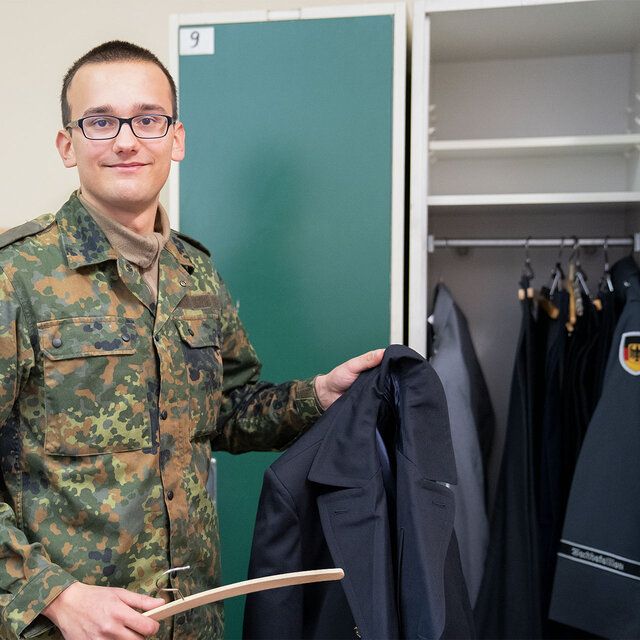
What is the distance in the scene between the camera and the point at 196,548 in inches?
54.0

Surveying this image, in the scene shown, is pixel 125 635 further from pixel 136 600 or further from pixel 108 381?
pixel 108 381

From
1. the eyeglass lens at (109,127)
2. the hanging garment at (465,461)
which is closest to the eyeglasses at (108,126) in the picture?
the eyeglass lens at (109,127)

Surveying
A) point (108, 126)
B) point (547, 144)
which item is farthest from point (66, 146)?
point (547, 144)

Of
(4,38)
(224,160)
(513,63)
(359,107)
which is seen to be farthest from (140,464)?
(4,38)

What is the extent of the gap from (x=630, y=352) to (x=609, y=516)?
395 millimetres

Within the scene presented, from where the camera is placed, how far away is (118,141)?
4.20ft

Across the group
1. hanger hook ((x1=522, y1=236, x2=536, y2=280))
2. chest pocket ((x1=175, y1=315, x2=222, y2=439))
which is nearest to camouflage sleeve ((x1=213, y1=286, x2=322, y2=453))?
chest pocket ((x1=175, y1=315, x2=222, y2=439))

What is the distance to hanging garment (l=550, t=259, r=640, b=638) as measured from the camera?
68.3 inches

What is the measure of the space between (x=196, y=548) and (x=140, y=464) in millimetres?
210

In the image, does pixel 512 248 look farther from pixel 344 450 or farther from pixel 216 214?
pixel 344 450

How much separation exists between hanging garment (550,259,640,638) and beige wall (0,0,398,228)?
177 centimetres

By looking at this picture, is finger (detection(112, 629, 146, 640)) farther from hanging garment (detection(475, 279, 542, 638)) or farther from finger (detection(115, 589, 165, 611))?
hanging garment (detection(475, 279, 542, 638))

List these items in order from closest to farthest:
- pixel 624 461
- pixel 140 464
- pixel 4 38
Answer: pixel 140 464
pixel 624 461
pixel 4 38

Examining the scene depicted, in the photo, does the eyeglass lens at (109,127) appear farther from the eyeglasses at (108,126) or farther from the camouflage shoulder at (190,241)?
the camouflage shoulder at (190,241)
